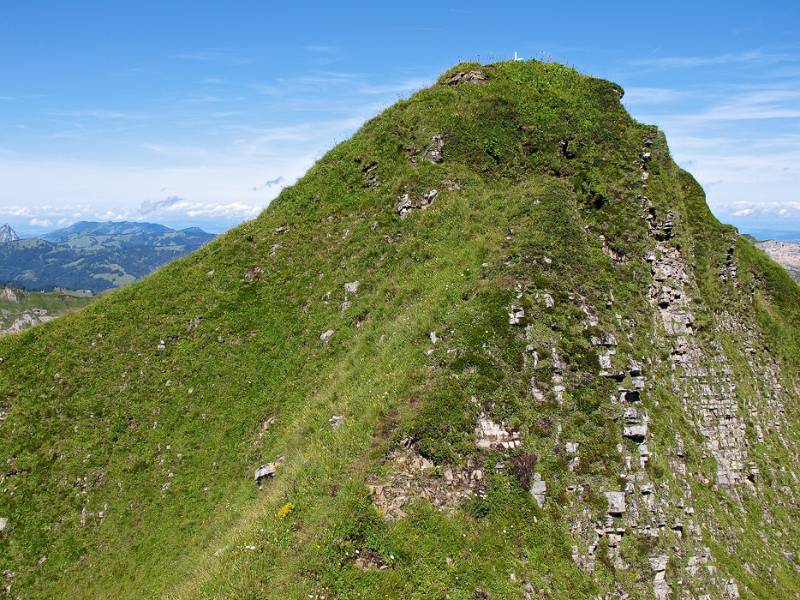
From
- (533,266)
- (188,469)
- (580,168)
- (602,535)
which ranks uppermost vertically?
(580,168)

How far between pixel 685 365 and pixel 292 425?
28.4 metres

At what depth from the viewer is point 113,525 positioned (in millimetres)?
30906

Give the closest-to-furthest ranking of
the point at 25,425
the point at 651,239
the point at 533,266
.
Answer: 1. the point at 533,266
2. the point at 25,425
3. the point at 651,239

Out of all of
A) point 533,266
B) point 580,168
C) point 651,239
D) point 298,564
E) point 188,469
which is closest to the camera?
point 298,564

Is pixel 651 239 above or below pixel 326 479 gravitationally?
above

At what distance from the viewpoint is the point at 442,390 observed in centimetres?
2417

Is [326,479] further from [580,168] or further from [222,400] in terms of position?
[580,168]

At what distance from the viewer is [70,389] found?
3700 cm

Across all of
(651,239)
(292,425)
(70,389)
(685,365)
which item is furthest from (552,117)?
(70,389)

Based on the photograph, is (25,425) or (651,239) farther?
(651,239)

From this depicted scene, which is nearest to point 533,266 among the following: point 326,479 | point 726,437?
point 326,479

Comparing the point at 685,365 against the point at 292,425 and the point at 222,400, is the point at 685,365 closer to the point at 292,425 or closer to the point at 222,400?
the point at 292,425

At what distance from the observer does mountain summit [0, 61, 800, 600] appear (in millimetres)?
21156

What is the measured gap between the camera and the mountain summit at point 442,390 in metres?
21.2
